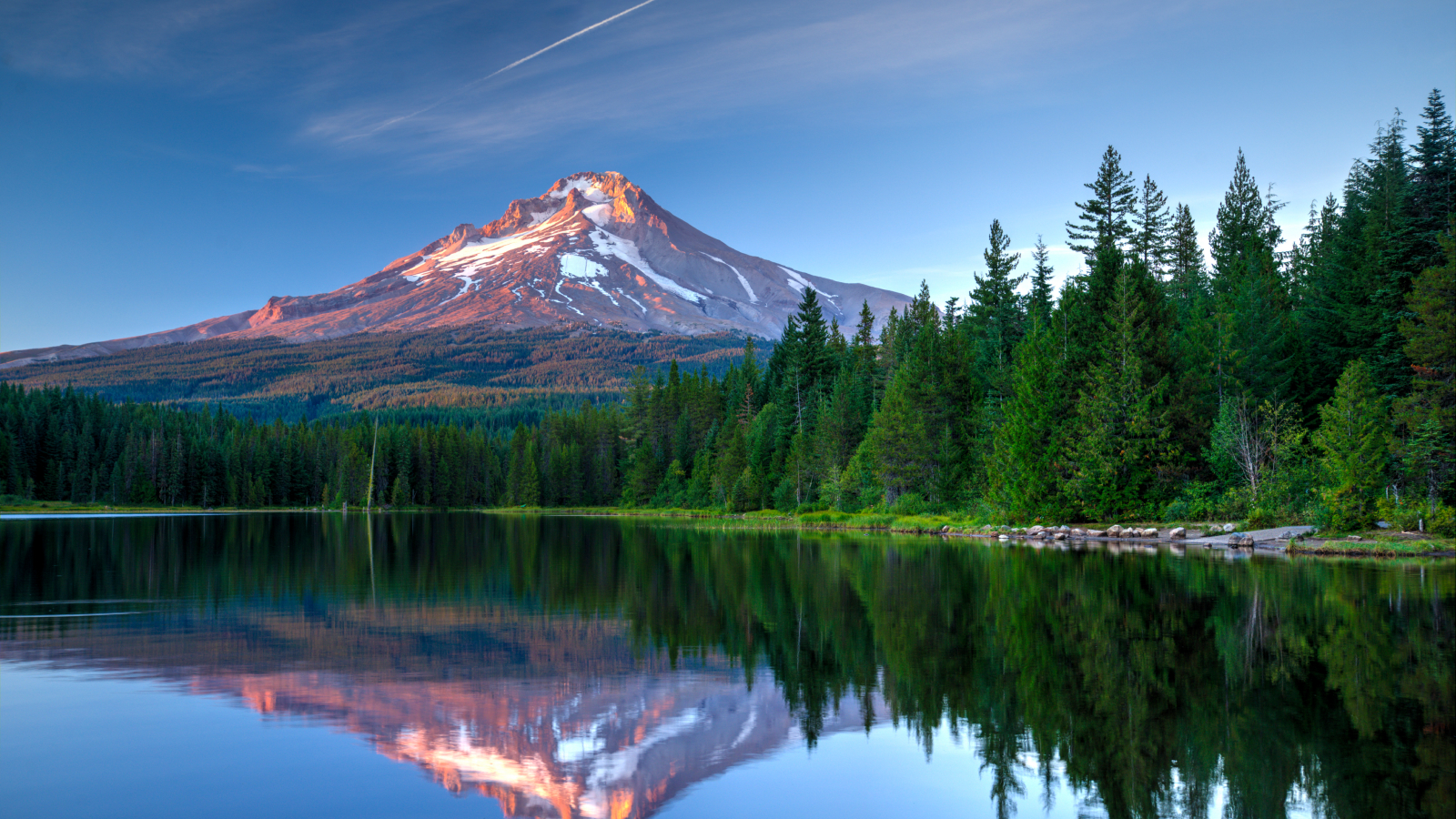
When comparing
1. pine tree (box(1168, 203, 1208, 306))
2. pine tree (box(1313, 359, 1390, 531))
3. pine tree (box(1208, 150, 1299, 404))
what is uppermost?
pine tree (box(1168, 203, 1208, 306))

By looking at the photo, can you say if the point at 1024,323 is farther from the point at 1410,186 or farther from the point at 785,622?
the point at 785,622

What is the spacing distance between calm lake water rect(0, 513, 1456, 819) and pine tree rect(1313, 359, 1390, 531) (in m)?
14.1

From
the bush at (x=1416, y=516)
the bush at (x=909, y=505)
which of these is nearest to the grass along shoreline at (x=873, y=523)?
the bush at (x=1416, y=516)

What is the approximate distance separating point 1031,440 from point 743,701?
41.0 metres

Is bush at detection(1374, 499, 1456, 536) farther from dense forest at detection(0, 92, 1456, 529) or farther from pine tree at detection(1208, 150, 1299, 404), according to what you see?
pine tree at detection(1208, 150, 1299, 404)

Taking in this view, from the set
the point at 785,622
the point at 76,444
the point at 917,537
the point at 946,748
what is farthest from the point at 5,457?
the point at 946,748

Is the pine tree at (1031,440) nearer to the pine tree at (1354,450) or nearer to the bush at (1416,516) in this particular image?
the pine tree at (1354,450)

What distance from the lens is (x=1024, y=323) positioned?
64938 millimetres

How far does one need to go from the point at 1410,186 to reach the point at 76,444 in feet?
471

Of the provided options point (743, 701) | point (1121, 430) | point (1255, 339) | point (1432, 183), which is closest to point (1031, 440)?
point (1121, 430)

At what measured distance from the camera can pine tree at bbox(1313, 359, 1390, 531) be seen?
34812 millimetres

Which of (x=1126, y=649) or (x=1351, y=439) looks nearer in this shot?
(x=1126, y=649)

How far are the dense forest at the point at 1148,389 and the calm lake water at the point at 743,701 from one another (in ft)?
56.3

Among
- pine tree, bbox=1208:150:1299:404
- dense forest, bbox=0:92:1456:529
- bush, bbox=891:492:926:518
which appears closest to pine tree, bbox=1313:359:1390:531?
dense forest, bbox=0:92:1456:529
